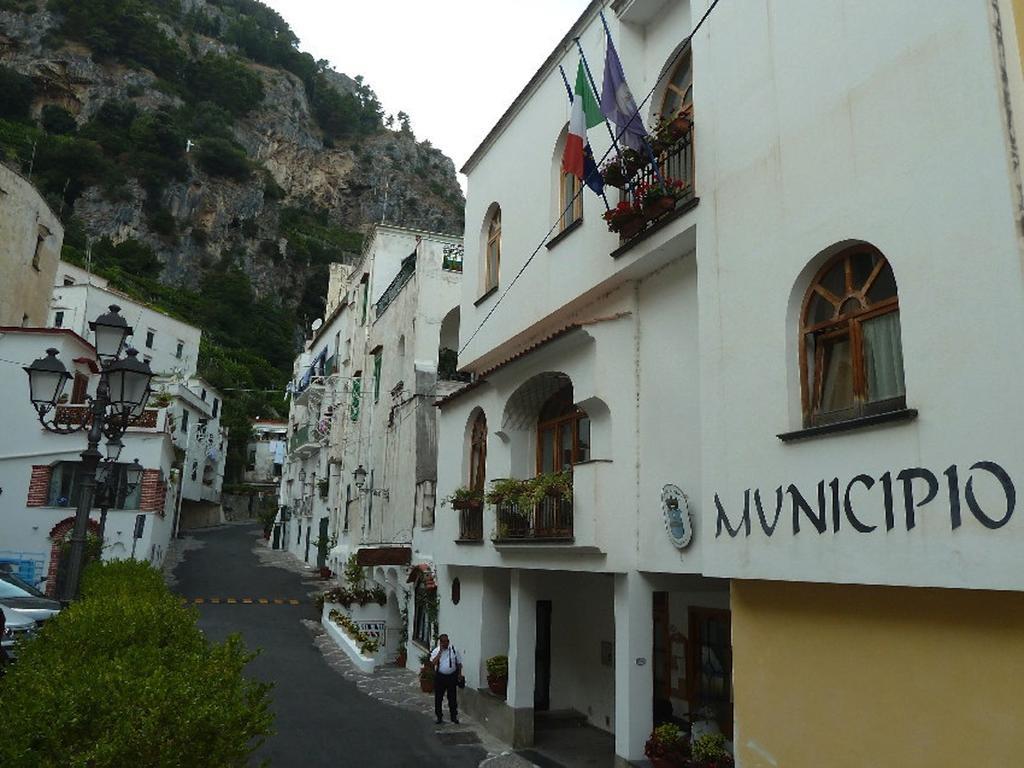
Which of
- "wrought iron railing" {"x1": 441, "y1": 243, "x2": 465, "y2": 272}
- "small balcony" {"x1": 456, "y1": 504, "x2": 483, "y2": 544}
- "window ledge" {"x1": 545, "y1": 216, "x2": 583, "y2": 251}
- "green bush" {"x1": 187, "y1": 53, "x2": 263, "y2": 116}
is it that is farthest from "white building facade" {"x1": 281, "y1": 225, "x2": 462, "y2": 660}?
"green bush" {"x1": 187, "y1": 53, "x2": 263, "y2": 116}

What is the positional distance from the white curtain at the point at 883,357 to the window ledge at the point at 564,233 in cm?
559

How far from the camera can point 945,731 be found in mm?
5477

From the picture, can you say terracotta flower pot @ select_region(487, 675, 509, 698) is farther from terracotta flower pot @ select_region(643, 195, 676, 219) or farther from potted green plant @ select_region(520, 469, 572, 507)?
terracotta flower pot @ select_region(643, 195, 676, 219)

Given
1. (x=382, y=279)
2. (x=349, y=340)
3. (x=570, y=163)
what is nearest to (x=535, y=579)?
(x=570, y=163)

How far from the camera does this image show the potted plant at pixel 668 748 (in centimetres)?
877

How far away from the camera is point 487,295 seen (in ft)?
48.7

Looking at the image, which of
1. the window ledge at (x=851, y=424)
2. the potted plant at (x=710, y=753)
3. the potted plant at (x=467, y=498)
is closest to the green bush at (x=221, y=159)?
the potted plant at (x=467, y=498)

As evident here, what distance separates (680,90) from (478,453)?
7768mm

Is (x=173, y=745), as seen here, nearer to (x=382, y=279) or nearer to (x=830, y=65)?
(x=830, y=65)

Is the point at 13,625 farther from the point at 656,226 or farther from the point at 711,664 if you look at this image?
the point at 656,226

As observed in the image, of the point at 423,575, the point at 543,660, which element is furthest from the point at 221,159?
the point at 543,660

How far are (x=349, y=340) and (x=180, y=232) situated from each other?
57195 millimetres

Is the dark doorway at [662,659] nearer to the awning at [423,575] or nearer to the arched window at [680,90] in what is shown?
the awning at [423,575]

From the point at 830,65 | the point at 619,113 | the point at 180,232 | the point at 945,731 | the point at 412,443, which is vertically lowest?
the point at 945,731
